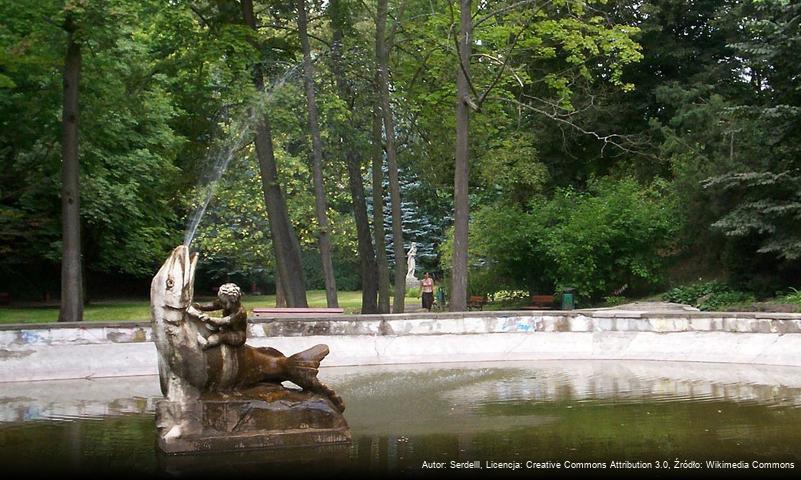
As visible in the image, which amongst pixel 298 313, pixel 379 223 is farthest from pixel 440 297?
pixel 298 313

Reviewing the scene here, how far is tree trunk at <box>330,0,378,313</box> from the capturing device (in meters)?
25.2

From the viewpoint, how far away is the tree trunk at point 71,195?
19.8 metres

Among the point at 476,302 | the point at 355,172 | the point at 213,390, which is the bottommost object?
the point at 213,390

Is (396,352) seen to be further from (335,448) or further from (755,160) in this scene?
(755,160)

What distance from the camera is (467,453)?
8.95 metres

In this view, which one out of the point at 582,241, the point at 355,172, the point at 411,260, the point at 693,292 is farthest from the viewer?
the point at 411,260

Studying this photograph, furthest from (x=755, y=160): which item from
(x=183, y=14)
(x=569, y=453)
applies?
(x=569, y=453)

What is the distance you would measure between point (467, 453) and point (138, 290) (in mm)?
40141

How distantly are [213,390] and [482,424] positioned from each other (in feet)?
10.3

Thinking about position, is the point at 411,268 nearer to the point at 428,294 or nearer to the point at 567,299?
the point at 428,294

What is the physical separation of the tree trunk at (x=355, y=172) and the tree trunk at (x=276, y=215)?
2140mm

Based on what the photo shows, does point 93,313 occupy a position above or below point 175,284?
below

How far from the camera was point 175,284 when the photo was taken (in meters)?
9.53

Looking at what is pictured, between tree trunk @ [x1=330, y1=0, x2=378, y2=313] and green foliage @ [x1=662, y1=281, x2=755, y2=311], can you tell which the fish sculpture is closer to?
tree trunk @ [x1=330, y1=0, x2=378, y2=313]
